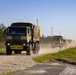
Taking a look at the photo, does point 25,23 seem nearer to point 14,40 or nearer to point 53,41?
point 14,40

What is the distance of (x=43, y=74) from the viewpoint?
15.9 metres

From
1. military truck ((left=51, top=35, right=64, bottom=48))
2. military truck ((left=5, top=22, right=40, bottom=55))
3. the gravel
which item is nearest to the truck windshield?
military truck ((left=5, top=22, right=40, bottom=55))

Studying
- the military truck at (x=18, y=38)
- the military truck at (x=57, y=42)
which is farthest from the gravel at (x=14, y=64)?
the military truck at (x=57, y=42)

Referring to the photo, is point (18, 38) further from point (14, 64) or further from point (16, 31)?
point (14, 64)

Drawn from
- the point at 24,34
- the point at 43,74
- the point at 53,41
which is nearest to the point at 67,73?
the point at 43,74

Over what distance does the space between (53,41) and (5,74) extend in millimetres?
50474

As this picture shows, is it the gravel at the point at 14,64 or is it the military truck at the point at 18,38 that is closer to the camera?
the gravel at the point at 14,64

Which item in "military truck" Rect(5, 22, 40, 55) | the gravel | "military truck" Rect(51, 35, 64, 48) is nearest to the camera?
the gravel

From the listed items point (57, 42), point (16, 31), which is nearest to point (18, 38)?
point (16, 31)

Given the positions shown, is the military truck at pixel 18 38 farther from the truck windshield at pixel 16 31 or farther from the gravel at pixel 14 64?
the gravel at pixel 14 64

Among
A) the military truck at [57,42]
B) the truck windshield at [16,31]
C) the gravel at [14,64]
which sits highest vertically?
the truck windshield at [16,31]

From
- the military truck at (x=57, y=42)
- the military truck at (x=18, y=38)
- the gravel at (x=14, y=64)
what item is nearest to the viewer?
the gravel at (x=14, y=64)

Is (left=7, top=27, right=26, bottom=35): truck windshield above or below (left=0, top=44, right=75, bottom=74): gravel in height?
above

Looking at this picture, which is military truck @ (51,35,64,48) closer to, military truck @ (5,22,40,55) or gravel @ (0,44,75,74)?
military truck @ (5,22,40,55)
